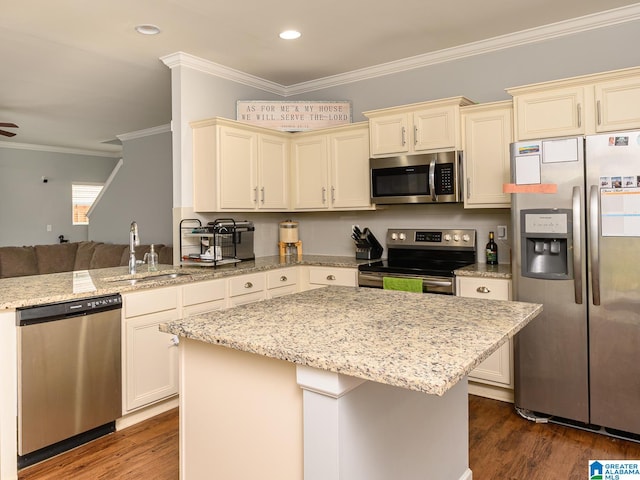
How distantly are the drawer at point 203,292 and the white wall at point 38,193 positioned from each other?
5.96 m

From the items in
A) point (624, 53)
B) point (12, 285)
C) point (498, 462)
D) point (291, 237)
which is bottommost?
point (498, 462)

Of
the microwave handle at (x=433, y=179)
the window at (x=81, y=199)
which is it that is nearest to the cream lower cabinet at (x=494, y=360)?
the microwave handle at (x=433, y=179)

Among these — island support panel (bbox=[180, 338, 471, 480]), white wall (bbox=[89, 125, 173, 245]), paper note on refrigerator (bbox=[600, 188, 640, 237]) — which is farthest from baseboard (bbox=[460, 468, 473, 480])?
white wall (bbox=[89, 125, 173, 245])

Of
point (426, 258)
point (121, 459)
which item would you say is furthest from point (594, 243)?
point (121, 459)

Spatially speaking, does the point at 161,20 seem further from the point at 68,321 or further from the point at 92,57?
the point at 68,321

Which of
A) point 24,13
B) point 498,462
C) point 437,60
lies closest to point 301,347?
point 498,462

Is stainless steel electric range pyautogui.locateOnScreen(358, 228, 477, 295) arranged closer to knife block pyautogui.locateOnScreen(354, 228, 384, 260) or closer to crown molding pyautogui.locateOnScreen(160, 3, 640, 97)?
knife block pyautogui.locateOnScreen(354, 228, 384, 260)

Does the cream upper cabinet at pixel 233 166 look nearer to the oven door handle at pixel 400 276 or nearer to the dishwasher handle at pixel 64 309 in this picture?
the oven door handle at pixel 400 276

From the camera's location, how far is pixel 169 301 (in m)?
3.02

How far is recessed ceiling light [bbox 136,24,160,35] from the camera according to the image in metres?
3.18

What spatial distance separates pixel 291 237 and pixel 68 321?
94.1 inches

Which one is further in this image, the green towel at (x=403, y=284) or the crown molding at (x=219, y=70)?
the crown molding at (x=219, y=70)

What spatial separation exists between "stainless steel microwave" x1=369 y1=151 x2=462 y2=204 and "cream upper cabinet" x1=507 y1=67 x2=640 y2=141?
56 cm

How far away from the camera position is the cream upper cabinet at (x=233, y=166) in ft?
12.1
